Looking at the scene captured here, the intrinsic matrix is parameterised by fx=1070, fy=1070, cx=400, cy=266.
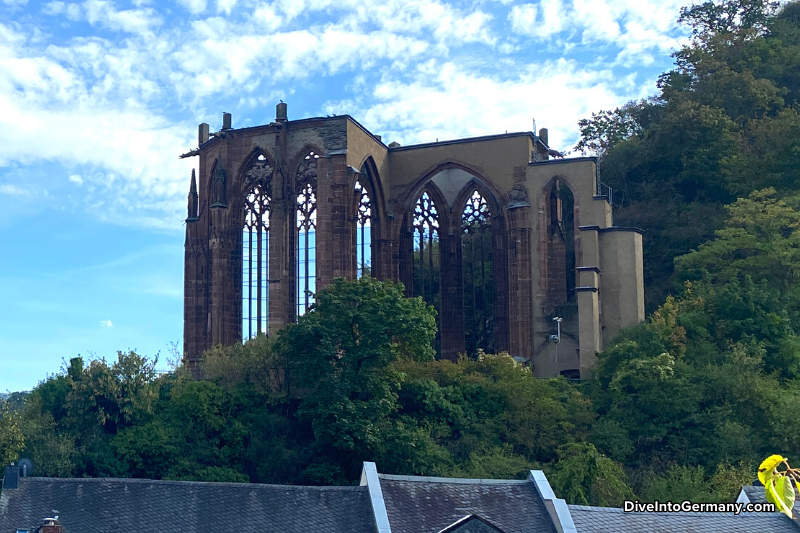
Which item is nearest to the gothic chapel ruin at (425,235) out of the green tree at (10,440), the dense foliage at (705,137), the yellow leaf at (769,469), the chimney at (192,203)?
the chimney at (192,203)

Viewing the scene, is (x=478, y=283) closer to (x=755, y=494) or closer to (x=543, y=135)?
(x=543, y=135)

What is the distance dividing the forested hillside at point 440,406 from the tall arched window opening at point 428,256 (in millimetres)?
9803

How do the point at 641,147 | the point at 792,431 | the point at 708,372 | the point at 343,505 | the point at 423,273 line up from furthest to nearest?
the point at 641,147, the point at 423,273, the point at 708,372, the point at 792,431, the point at 343,505

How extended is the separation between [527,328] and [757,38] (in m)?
23.4

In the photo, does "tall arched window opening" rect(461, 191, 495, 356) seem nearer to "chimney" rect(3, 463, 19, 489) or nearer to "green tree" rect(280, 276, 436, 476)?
"green tree" rect(280, 276, 436, 476)

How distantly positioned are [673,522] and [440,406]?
1141cm

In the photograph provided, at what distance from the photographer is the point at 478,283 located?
4681 centimetres

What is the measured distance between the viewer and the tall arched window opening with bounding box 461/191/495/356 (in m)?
45.7

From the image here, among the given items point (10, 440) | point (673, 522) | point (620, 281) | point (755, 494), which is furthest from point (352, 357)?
point (755, 494)

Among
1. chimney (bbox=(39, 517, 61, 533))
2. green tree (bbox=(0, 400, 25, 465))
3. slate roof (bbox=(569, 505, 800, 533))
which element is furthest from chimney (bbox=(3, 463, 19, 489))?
slate roof (bbox=(569, 505, 800, 533))

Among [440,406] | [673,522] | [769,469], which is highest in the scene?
[769,469]

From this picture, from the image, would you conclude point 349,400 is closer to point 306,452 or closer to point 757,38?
Result: point 306,452

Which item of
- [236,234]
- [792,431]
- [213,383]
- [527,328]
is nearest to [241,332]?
[236,234]

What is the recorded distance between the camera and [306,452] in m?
32.6
